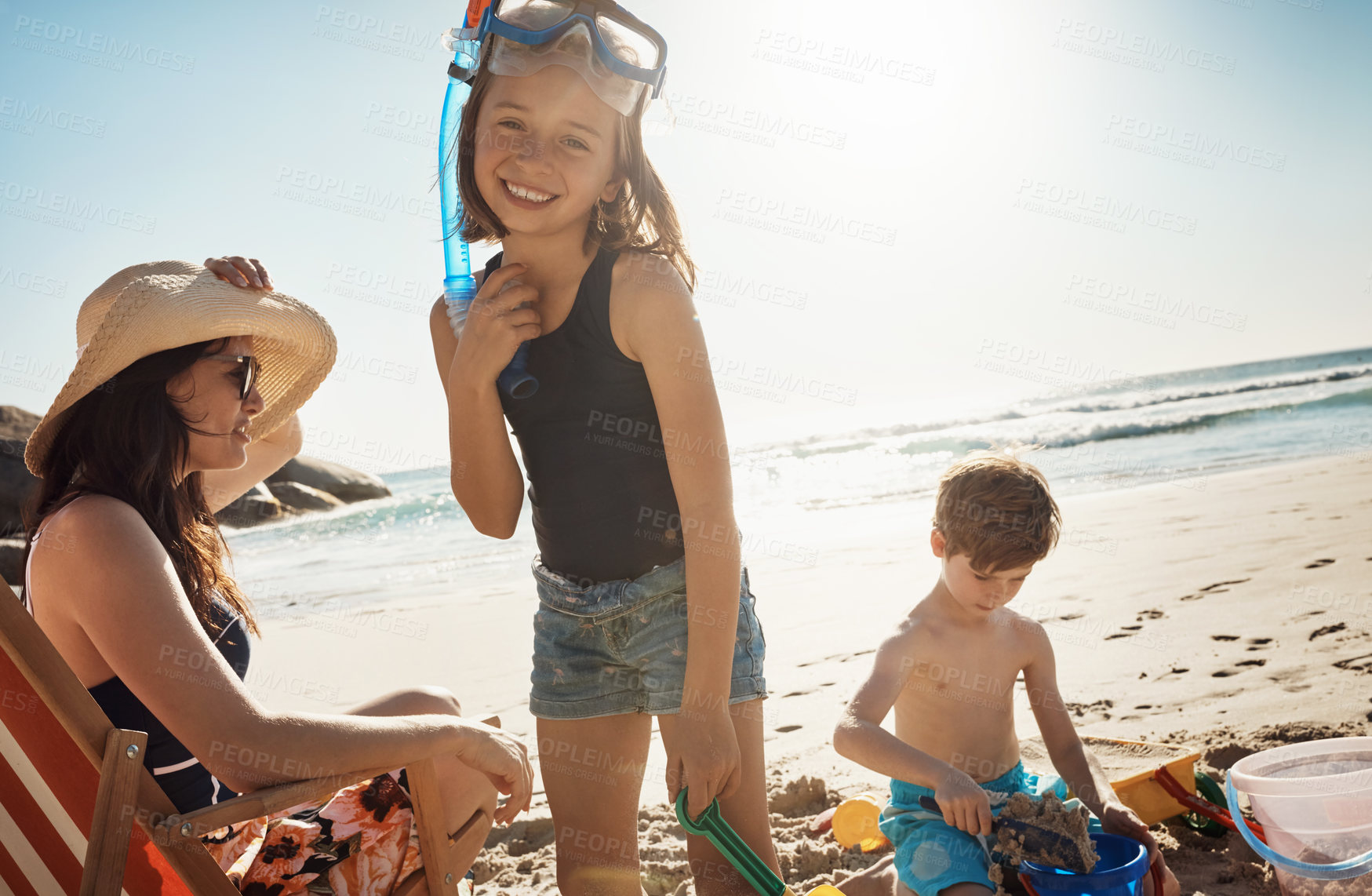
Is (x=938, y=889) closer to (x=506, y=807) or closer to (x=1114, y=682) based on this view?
(x=506, y=807)

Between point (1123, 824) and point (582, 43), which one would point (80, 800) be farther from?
point (1123, 824)

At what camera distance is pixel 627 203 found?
86.7 inches

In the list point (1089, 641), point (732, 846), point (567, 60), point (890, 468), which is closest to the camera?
point (732, 846)

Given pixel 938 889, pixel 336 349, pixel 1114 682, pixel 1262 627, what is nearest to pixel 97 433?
pixel 336 349

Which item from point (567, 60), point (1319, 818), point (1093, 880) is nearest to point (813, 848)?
point (1093, 880)

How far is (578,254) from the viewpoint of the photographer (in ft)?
7.15

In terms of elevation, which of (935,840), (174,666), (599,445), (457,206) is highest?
(457,206)

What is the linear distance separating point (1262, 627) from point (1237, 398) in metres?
18.3

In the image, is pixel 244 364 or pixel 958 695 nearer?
pixel 244 364

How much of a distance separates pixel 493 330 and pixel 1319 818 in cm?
232

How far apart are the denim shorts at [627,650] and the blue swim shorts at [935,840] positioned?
0.69 meters

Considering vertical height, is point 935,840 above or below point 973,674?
below

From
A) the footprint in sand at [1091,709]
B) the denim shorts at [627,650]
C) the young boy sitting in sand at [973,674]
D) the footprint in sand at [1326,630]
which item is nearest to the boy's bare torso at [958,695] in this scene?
the young boy sitting in sand at [973,674]

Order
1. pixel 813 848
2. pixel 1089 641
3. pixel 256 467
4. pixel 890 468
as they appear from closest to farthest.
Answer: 1. pixel 256 467
2. pixel 813 848
3. pixel 1089 641
4. pixel 890 468
